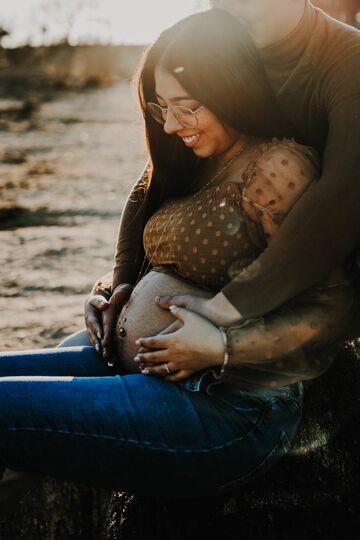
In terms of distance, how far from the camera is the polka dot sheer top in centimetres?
183

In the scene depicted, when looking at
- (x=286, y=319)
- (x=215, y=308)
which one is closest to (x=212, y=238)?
(x=215, y=308)

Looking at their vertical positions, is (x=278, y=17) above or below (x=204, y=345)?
above

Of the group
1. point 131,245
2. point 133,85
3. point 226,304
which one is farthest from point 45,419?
point 133,85

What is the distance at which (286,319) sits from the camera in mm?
1792

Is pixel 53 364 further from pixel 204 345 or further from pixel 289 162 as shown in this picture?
pixel 289 162

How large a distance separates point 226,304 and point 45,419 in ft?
1.88

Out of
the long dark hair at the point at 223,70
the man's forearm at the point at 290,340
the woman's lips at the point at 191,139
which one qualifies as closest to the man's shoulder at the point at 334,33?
the long dark hair at the point at 223,70

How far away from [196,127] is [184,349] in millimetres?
739

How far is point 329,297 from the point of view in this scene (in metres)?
1.84

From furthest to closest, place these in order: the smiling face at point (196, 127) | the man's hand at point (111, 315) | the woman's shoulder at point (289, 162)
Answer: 1. the man's hand at point (111, 315)
2. the smiling face at point (196, 127)
3. the woman's shoulder at point (289, 162)

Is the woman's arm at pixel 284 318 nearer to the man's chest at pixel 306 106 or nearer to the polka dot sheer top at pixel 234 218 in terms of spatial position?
the polka dot sheer top at pixel 234 218

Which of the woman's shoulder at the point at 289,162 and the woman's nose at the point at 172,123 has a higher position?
the woman's shoulder at the point at 289,162

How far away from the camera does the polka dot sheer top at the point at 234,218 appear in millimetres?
1833

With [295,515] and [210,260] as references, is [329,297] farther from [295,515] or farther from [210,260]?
[295,515]
